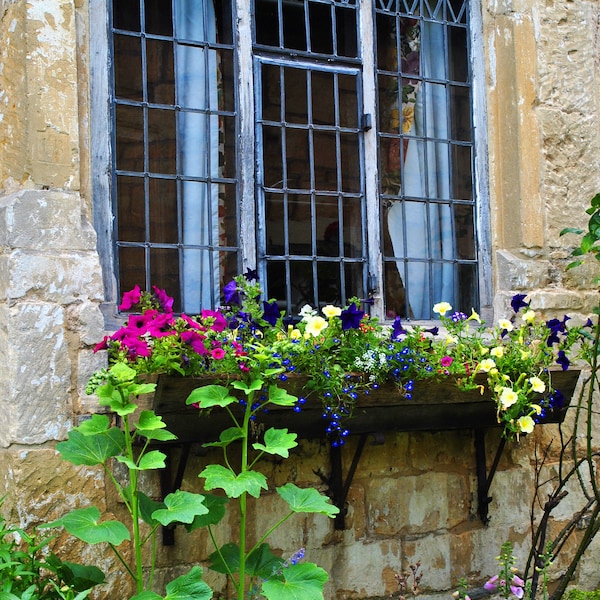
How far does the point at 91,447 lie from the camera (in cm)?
265

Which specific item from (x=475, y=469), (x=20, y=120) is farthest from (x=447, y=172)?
(x=20, y=120)

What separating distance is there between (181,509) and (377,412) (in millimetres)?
944

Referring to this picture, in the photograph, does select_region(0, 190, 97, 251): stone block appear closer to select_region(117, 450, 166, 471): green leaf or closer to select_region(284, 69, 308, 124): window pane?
select_region(117, 450, 166, 471): green leaf

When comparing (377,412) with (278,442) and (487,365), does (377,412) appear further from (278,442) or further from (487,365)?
(278,442)

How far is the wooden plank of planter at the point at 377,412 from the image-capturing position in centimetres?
285

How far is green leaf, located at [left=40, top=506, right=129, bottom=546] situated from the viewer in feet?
8.03

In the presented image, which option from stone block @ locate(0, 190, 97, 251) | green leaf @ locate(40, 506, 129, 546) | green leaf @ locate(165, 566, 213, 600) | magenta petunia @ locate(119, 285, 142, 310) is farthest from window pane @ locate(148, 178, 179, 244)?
green leaf @ locate(165, 566, 213, 600)

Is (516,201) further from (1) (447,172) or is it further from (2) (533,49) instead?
(2) (533,49)

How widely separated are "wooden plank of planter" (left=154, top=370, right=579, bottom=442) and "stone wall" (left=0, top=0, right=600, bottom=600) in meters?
0.25

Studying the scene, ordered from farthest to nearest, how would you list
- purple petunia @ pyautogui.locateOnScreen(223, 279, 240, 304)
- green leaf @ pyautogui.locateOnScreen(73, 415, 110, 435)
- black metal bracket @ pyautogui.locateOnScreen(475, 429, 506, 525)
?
1. black metal bracket @ pyautogui.locateOnScreen(475, 429, 506, 525)
2. purple petunia @ pyautogui.locateOnScreen(223, 279, 240, 304)
3. green leaf @ pyautogui.locateOnScreen(73, 415, 110, 435)

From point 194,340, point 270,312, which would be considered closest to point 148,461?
point 194,340

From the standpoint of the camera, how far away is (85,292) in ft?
10.1

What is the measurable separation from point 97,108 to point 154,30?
44cm

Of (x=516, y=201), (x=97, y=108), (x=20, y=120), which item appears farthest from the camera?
(x=516, y=201)
